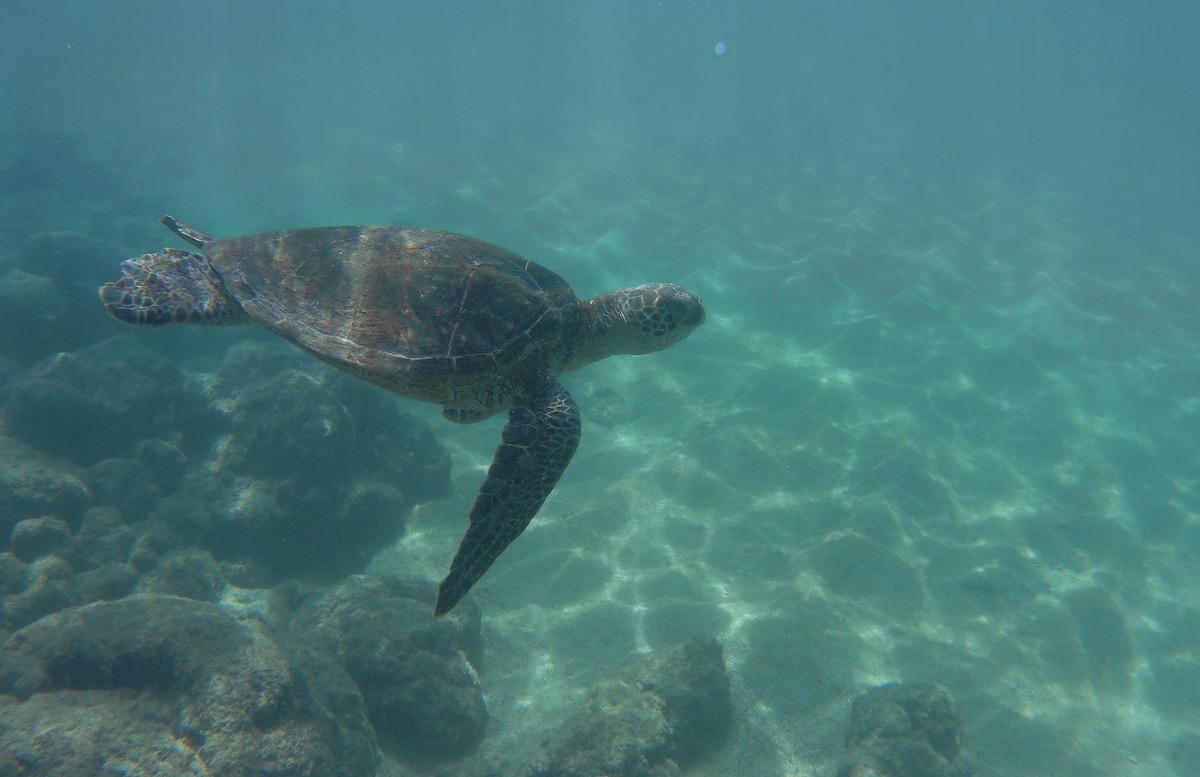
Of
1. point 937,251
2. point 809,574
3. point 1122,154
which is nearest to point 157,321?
point 809,574

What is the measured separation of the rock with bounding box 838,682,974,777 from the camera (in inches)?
245

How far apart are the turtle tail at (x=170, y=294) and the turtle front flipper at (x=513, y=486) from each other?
3.46m

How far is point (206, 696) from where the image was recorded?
479cm

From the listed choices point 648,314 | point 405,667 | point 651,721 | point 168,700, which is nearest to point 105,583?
point 168,700

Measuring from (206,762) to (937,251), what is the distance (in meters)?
23.8

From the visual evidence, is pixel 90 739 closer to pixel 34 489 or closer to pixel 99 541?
pixel 99 541

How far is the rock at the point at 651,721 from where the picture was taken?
18.7ft

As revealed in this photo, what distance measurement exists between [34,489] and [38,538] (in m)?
0.91

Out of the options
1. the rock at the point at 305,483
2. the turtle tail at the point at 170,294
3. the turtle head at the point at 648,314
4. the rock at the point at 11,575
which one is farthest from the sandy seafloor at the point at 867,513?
the turtle tail at the point at 170,294

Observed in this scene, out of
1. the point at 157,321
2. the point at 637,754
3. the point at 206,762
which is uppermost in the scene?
the point at 157,321

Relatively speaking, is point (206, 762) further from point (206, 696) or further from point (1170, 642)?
point (1170, 642)

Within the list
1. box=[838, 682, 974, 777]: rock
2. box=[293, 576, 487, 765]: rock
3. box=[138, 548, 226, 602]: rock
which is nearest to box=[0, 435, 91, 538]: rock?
box=[138, 548, 226, 602]: rock

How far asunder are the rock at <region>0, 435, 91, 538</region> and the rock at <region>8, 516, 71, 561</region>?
0.73ft

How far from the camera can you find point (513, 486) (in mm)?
4637
